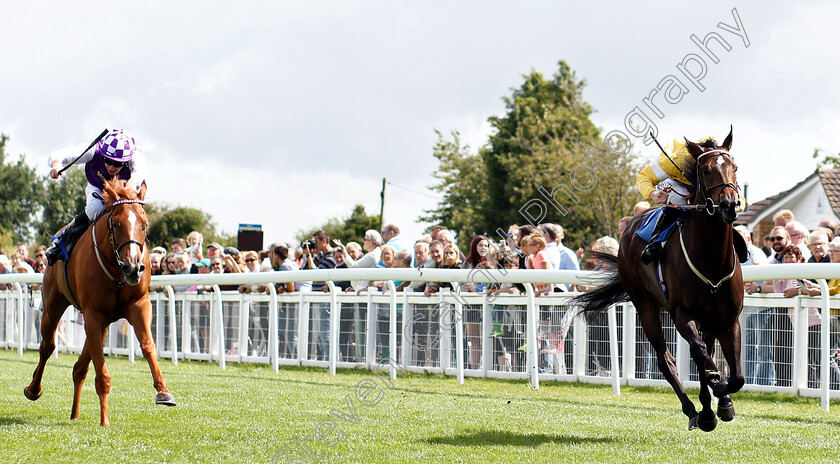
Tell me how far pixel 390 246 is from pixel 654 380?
4.15 meters

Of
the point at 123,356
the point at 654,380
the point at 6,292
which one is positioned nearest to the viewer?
the point at 654,380

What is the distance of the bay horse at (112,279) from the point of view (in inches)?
265

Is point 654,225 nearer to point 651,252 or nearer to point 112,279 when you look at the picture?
point 651,252

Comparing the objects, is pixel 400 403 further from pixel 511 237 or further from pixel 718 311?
pixel 511 237

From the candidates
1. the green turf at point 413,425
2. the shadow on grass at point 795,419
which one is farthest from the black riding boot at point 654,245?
the shadow on grass at point 795,419

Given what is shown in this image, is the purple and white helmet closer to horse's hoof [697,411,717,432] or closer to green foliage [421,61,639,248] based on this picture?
horse's hoof [697,411,717,432]

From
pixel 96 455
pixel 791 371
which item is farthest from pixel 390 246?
pixel 96 455

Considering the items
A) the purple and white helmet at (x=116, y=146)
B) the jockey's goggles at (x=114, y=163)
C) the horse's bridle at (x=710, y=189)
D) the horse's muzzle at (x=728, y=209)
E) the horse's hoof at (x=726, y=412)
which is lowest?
the horse's hoof at (x=726, y=412)

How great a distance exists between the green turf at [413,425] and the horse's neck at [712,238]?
118 centimetres

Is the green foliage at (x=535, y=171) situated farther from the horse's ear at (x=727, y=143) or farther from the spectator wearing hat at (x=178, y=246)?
the horse's ear at (x=727, y=143)

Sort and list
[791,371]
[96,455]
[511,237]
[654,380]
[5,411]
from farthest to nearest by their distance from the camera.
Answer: [511,237]
[654,380]
[791,371]
[5,411]
[96,455]

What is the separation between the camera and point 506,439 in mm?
6246

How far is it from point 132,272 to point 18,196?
78.5 metres

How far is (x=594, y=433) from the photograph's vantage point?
21.5 feet
